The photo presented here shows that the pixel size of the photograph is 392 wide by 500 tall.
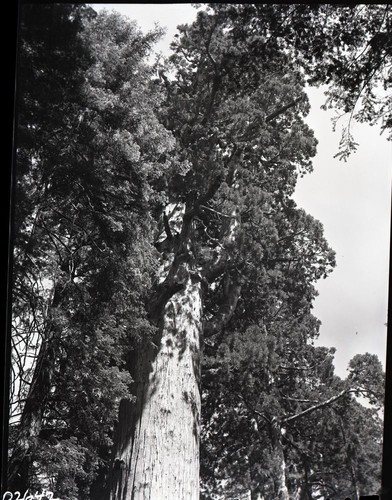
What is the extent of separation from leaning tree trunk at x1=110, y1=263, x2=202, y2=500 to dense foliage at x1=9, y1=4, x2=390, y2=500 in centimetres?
5

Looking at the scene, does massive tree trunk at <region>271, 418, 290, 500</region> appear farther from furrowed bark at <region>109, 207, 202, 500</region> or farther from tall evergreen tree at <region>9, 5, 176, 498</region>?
tall evergreen tree at <region>9, 5, 176, 498</region>

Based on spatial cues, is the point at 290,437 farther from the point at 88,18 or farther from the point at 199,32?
the point at 88,18

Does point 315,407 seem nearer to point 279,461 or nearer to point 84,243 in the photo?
point 279,461

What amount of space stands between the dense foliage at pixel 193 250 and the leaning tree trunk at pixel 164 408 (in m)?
0.05

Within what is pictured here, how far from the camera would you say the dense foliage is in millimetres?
2500

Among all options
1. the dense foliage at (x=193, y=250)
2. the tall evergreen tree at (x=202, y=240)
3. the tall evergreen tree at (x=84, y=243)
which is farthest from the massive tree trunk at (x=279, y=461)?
the tall evergreen tree at (x=84, y=243)

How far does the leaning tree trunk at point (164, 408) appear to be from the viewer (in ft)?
8.75

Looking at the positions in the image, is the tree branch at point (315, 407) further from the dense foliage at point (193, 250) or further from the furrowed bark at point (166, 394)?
the furrowed bark at point (166, 394)

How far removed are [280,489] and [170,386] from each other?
58 centimetres

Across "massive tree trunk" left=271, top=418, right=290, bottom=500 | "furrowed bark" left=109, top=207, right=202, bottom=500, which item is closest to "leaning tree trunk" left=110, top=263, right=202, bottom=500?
"furrowed bark" left=109, top=207, right=202, bottom=500

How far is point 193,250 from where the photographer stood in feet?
8.81

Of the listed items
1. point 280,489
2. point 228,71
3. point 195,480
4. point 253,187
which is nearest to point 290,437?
point 280,489

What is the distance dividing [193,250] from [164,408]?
65 cm

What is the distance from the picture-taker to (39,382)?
2602mm
